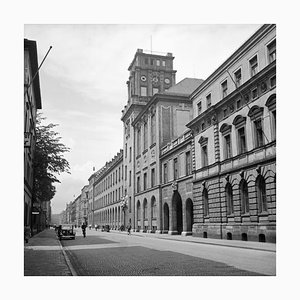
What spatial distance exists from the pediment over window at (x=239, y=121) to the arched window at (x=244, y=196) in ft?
14.1

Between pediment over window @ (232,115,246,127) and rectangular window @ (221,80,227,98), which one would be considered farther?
rectangular window @ (221,80,227,98)

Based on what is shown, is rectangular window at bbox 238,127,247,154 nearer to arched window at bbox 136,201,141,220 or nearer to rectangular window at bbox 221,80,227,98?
rectangular window at bbox 221,80,227,98

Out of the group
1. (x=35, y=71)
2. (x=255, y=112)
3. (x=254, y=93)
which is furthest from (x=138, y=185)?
(x=254, y=93)

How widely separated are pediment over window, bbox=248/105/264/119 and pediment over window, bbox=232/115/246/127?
1185mm

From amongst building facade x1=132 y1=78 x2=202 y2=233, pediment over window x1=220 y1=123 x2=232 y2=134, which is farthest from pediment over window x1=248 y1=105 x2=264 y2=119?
building facade x1=132 y1=78 x2=202 y2=233

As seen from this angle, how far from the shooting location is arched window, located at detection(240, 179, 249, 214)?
28.5 meters

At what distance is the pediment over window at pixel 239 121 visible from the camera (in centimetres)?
2870

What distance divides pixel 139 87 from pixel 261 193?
45.1m

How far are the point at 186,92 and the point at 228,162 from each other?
24.1m

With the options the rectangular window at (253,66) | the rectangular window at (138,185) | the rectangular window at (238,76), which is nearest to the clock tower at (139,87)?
the rectangular window at (138,185)

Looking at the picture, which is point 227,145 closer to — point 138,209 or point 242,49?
point 242,49

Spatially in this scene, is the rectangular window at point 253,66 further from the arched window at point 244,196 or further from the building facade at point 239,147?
the arched window at point 244,196

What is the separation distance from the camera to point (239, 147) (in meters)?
29.4
